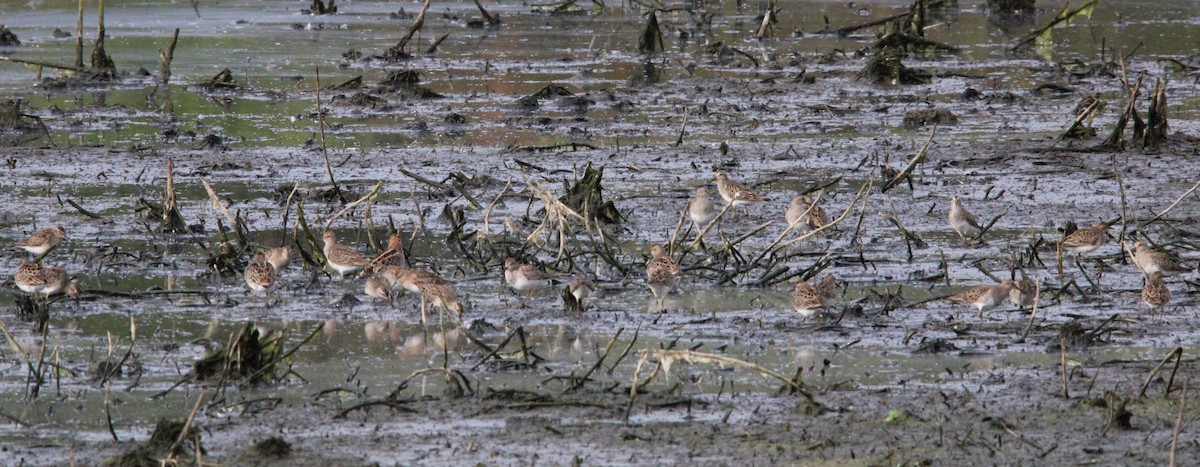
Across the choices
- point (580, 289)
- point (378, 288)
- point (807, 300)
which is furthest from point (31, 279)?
point (807, 300)

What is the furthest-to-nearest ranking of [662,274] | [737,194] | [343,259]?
[737,194] < [343,259] < [662,274]

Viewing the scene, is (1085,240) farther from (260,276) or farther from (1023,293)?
(260,276)

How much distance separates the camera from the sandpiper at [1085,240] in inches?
403

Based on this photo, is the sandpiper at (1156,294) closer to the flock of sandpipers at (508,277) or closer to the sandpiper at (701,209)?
the flock of sandpipers at (508,277)

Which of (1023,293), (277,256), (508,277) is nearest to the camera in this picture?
(1023,293)

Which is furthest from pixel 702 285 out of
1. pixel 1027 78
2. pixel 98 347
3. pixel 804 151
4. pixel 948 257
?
pixel 1027 78

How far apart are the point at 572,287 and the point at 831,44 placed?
52.1 ft

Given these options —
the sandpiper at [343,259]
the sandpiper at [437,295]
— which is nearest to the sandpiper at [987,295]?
the sandpiper at [437,295]

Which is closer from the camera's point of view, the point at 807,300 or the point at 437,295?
the point at 807,300

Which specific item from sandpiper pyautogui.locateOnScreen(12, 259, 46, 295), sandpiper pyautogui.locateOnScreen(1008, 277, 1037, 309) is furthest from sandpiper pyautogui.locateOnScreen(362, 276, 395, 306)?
sandpiper pyautogui.locateOnScreen(1008, 277, 1037, 309)

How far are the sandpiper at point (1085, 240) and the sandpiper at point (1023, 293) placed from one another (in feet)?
4.03

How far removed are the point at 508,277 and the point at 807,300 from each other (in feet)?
6.11

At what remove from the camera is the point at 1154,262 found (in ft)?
31.3

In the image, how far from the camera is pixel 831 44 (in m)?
24.2
